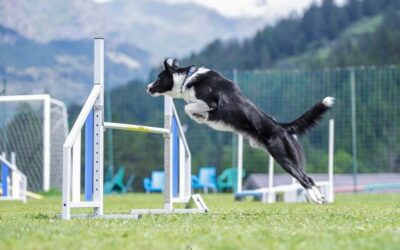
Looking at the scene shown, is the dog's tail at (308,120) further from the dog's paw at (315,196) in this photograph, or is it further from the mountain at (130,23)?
the mountain at (130,23)

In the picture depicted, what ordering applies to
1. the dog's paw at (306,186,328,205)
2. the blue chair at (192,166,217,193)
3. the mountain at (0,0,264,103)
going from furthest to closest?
the mountain at (0,0,264,103), the blue chair at (192,166,217,193), the dog's paw at (306,186,328,205)

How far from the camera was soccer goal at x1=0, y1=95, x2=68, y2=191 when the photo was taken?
47.5 feet

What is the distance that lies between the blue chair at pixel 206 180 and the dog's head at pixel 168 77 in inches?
373

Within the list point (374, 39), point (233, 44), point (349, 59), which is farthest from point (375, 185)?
point (233, 44)

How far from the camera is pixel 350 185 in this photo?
53.1 feet

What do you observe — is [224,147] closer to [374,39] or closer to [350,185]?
[350,185]

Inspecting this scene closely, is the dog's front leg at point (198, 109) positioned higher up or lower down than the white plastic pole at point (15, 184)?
higher up

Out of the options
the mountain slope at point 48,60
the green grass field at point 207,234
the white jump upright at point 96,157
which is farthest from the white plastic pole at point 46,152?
the mountain slope at point 48,60

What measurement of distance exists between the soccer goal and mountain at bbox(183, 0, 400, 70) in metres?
20.0

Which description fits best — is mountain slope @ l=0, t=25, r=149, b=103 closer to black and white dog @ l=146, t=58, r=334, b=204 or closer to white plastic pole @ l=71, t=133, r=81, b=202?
black and white dog @ l=146, t=58, r=334, b=204

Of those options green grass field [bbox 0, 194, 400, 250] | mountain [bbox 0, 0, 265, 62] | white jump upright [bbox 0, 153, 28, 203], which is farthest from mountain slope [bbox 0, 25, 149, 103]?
green grass field [bbox 0, 194, 400, 250]

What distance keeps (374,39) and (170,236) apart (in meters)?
33.5

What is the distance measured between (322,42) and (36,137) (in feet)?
123

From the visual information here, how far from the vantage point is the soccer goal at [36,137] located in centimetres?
1447
